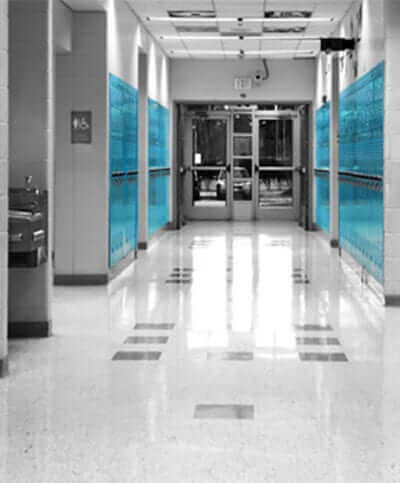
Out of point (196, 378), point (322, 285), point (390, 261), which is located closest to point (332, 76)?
point (322, 285)

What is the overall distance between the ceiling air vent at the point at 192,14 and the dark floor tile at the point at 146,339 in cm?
588

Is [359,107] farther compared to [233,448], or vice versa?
[359,107]

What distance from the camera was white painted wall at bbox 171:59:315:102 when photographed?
16.8 m

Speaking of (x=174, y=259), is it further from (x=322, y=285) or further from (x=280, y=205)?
(x=280, y=205)

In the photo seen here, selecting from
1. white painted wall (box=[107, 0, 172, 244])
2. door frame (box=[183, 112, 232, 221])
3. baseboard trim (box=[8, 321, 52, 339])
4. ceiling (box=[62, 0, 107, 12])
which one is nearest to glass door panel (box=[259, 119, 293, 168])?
door frame (box=[183, 112, 232, 221])

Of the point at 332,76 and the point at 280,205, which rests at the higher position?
the point at 332,76

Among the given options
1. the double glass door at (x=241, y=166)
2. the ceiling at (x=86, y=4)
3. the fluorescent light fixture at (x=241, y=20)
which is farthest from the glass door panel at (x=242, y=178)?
the ceiling at (x=86, y=4)

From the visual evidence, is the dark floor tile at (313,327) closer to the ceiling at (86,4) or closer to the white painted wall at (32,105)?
the white painted wall at (32,105)

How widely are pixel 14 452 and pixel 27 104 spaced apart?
3102 mm

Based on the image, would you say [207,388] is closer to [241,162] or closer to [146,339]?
[146,339]

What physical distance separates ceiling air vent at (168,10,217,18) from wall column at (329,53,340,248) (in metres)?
2.41

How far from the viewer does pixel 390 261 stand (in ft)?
25.7

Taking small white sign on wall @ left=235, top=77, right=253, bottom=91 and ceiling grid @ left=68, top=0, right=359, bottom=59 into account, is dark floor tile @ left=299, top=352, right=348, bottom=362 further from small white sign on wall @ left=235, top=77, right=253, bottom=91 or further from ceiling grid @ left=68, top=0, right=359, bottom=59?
small white sign on wall @ left=235, top=77, right=253, bottom=91

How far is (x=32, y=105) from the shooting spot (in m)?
6.36
